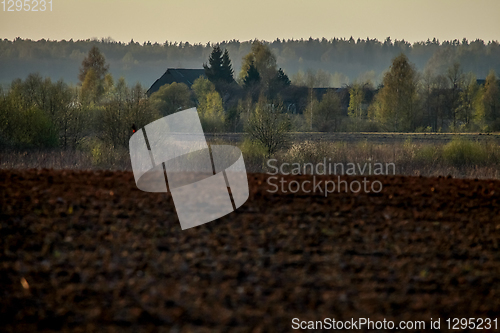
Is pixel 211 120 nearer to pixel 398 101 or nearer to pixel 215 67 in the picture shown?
pixel 398 101

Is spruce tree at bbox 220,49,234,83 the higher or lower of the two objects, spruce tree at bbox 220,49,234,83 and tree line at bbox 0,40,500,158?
the higher

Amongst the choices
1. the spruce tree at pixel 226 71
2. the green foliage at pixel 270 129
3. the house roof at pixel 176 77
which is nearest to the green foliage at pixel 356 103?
the spruce tree at pixel 226 71

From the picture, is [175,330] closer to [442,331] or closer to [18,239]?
[442,331]

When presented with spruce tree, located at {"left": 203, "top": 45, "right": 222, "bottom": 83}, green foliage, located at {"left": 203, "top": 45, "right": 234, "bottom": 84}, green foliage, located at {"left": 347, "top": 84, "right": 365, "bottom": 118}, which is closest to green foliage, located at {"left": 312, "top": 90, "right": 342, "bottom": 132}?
green foliage, located at {"left": 347, "top": 84, "right": 365, "bottom": 118}

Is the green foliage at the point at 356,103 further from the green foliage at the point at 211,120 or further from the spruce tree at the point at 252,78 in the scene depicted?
A: the green foliage at the point at 211,120

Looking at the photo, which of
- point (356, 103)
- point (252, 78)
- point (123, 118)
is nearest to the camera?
point (123, 118)

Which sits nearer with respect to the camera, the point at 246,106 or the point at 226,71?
the point at 246,106

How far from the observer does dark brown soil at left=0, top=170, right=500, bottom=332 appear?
4.83 meters

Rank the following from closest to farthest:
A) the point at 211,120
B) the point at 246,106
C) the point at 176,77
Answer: the point at 211,120 < the point at 246,106 < the point at 176,77

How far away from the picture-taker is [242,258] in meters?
6.30

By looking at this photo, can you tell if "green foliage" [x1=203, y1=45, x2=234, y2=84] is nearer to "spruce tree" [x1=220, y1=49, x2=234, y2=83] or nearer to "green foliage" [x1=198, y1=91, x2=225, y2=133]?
"spruce tree" [x1=220, y1=49, x2=234, y2=83]

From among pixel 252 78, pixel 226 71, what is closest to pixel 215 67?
pixel 226 71

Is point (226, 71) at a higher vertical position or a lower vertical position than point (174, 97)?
higher

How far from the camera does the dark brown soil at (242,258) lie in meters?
4.83
